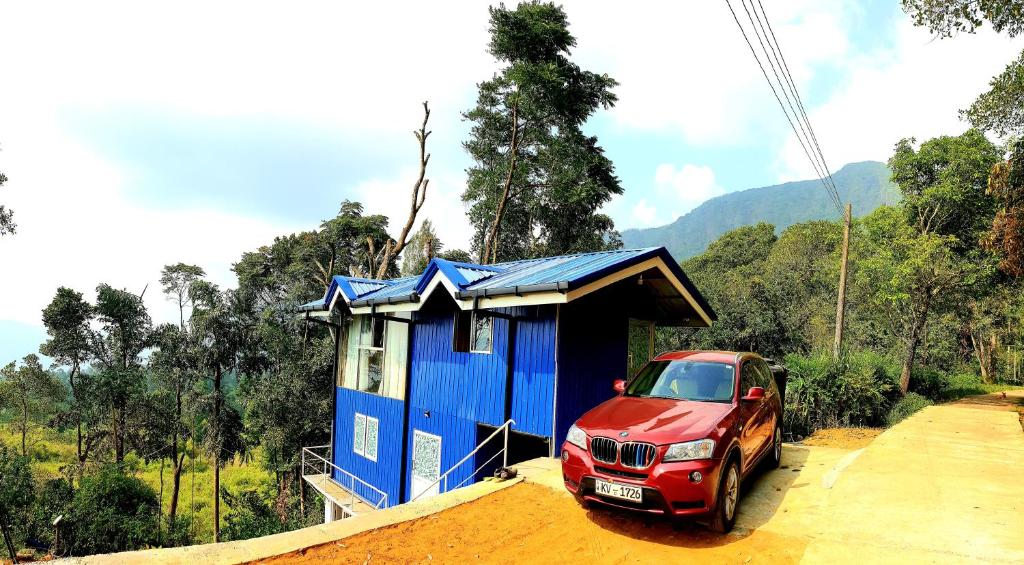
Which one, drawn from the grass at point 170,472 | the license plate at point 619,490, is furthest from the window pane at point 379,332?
the grass at point 170,472

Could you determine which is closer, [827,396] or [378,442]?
[378,442]

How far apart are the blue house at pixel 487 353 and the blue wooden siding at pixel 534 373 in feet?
0.07

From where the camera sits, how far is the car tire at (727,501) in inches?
216

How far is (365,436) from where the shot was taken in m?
15.5

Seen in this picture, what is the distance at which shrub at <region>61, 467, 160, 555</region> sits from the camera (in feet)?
76.5

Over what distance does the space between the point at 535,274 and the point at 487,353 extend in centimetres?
215

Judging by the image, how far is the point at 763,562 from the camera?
4.98 metres

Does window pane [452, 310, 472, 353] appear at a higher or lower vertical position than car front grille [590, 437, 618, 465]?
higher

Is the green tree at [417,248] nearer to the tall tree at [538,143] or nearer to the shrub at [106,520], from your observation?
the tall tree at [538,143]

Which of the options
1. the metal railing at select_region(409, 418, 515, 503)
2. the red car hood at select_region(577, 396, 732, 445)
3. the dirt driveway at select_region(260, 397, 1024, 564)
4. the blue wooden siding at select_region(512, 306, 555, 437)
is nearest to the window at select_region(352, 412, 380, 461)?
the metal railing at select_region(409, 418, 515, 503)

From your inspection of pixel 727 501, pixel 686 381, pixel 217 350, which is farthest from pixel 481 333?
pixel 217 350

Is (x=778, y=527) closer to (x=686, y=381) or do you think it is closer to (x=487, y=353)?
(x=686, y=381)

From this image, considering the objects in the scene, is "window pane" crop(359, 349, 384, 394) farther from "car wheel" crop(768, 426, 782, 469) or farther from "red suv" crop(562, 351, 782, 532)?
"car wheel" crop(768, 426, 782, 469)

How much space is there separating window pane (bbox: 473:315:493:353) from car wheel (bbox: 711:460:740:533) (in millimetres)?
5974
